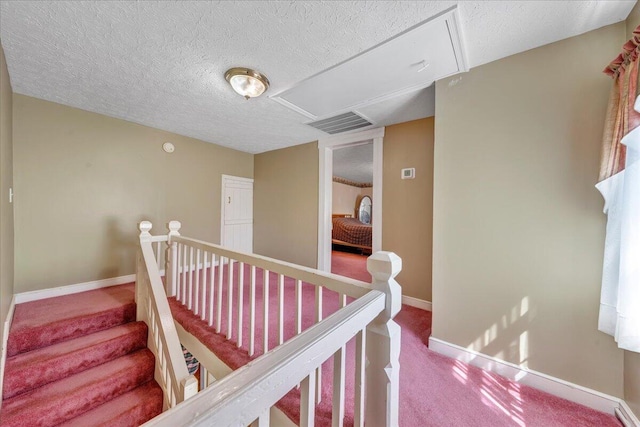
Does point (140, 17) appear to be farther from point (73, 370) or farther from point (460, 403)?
point (460, 403)

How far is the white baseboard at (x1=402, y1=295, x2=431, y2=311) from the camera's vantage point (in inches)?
97.6

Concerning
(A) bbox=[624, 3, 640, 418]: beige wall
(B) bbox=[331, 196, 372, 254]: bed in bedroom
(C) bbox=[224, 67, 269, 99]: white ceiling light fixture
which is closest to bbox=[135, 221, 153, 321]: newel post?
(C) bbox=[224, 67, 269, 99]: white ceiling light fixture

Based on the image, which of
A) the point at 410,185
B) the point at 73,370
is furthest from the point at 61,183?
the point at 410,185

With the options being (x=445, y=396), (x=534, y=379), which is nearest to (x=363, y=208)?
(x=534, y=379)

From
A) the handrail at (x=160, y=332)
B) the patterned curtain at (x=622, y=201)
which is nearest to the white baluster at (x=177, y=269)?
the handrail at (x=160, y=332)

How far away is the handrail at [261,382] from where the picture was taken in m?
0.38

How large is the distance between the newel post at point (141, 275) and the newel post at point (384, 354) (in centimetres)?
210

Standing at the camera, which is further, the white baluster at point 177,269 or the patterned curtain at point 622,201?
the white baluster at point 177,269

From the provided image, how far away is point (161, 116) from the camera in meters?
2.68

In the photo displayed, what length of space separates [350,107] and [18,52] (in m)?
2.60

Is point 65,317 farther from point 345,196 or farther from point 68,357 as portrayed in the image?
point 345,196

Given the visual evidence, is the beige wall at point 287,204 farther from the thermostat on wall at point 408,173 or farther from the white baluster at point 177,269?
the white baluster at point 177,269

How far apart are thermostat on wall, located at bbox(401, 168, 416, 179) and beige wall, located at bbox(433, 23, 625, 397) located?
80cm

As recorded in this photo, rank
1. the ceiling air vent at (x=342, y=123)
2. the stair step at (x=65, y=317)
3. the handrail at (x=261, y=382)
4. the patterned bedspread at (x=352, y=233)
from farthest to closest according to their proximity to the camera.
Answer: the patterned bedspread at (x=352, y=233) < the ceiling air vent at (x=342, y=123) < the stair step at (x=65, y=317) < the handrail at (x=261, y=382)
